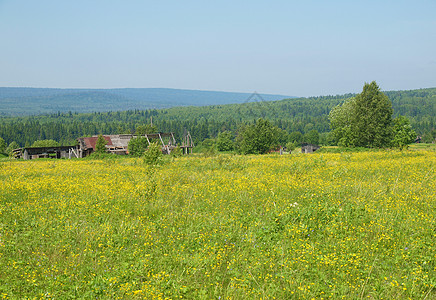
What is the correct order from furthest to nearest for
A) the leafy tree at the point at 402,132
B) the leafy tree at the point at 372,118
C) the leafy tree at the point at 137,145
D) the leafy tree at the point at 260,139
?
the leafy tree at the point at 260,139, the leafy tree at the point at 402,132, the leafy tree at the point at 137,145, the leafy tree at the point at 372,118

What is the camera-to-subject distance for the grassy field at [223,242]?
541 cm

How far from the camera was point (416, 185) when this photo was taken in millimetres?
10719

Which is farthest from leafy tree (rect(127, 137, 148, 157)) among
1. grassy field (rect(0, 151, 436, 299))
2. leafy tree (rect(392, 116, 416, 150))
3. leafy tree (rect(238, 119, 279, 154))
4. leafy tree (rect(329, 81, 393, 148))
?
leafy tree (rect(392, 116, 416, 150))

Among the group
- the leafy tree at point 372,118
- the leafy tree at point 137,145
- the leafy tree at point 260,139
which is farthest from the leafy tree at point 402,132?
the leafy tree at point 137,145

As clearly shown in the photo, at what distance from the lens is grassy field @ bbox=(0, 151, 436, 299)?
17.7 ft

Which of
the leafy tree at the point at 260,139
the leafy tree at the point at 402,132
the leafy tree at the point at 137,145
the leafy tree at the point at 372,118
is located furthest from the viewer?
the leafy tree at the point at 260,139

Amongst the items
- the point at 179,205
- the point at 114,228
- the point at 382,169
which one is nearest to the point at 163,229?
the point at 114,228

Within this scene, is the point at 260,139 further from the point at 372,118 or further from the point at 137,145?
the point at 137,145

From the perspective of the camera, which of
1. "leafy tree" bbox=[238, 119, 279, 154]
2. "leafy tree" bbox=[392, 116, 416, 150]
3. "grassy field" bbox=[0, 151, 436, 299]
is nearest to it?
"grassy field" bbox=[0, 151, 436, 299]

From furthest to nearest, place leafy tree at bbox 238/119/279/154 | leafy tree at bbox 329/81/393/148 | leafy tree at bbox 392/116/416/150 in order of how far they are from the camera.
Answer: leafy tree at bbox 238/119/279/154 → leafy tree at bbox 392/116/416/150 → leafy tree at bbox 329/81/393/148

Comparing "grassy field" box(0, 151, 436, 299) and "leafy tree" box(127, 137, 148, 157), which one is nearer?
"grassy field" box(0, 151, 436, 299)

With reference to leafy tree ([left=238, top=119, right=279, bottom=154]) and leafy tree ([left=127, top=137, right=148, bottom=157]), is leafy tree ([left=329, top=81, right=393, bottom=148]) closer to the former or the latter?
leafy tree ([left=238, top=119, right=279, bottom=154])

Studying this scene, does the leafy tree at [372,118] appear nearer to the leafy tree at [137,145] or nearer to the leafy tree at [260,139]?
the leafy tree at [260,139]

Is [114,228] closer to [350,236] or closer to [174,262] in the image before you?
[174,262]
